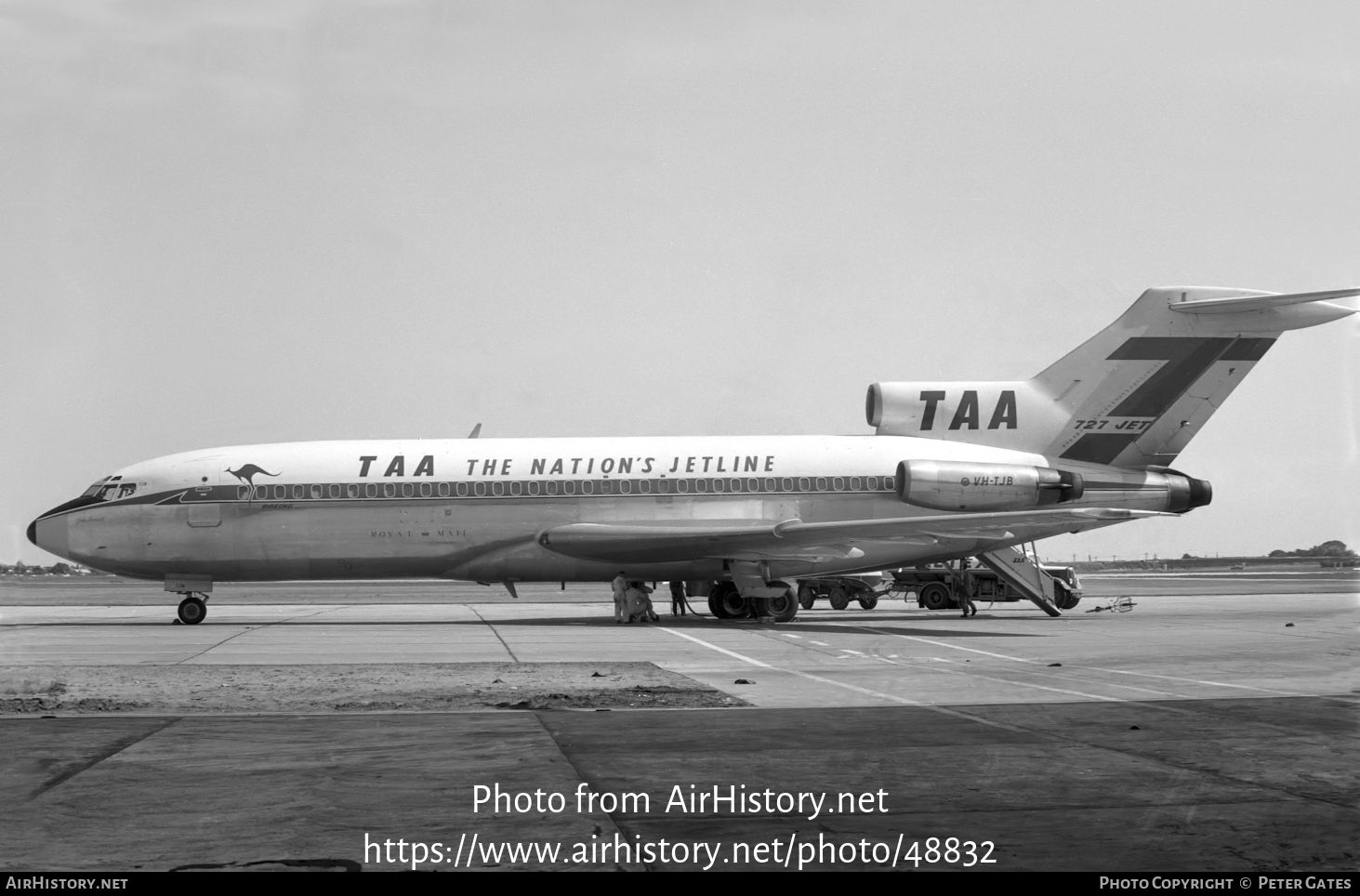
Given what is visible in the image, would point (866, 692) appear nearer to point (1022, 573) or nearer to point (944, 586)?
point (1022, 573)

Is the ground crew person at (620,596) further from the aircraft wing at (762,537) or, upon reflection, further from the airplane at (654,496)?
the aircraft wing at (762,537)

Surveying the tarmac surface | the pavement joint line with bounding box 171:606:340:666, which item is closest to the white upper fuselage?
the pavement joint line with bounding box 171:606:340:666

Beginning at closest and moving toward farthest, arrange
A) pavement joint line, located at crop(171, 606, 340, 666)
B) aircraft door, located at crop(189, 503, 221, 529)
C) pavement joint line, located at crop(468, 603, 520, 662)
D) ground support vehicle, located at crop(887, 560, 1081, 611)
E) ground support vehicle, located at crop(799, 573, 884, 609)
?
pavement joint line, located at crop(171, 606, 340, 666)
pavement joint line, located at crop(468, 603, 520, 662)
aircraft door, located at crop(189, 503, 221, 529)
ground support vehicle, located at crop(887, 560, 1081, 611)
ground support vehicle, located at crop(799, 573, 884, 609)

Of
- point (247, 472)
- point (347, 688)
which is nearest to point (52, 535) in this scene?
point (247, 472)

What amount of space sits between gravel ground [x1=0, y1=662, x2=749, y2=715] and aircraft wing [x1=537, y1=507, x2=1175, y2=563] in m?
11.4

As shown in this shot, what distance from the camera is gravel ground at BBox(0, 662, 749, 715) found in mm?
14125

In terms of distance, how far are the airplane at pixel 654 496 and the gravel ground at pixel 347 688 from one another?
1199 centimetres

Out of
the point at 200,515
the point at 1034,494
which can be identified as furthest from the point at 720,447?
the point at 200,515

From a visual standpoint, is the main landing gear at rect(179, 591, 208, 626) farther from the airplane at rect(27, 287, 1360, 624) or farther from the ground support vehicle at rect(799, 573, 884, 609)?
the ground support vehicle at rect(799, 573, 884, 609)

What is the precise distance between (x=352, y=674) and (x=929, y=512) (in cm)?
1752

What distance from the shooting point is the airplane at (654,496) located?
3133cm

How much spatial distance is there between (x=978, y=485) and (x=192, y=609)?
62.3 feet

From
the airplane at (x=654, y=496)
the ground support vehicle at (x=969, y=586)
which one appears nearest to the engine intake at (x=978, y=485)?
the airplane at (x=654, y=496)

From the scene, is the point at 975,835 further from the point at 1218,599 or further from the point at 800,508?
the point at 1218,599
